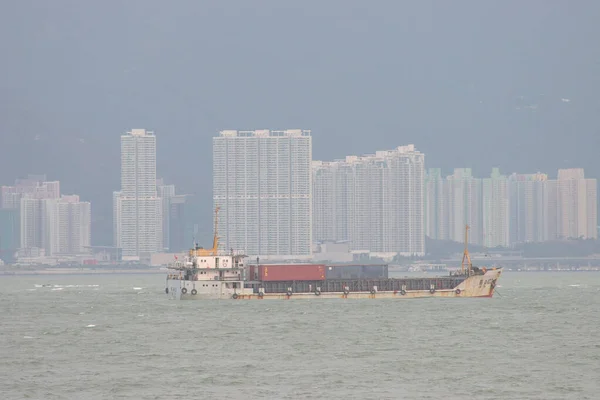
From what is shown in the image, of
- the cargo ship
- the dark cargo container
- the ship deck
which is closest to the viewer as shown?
the cargo ship

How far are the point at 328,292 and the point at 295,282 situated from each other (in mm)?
2677

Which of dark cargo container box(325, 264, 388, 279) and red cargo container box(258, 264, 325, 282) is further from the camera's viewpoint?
dark cargo container box(325, 264, 388, 279)

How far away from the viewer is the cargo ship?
111625 millimetres

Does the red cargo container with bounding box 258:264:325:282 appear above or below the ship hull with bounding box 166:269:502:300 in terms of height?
above

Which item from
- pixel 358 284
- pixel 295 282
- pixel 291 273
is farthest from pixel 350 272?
pixel 291 273

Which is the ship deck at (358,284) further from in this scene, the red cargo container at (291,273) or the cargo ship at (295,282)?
the red cargo container at (291,273)

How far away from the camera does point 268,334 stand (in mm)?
82750

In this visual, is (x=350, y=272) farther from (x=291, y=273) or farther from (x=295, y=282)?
(x=291, y=273)

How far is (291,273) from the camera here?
4483 inches

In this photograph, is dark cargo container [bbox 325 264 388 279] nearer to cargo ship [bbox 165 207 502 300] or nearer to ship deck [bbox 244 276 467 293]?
cargo ship [bbox 165 207 502 300]

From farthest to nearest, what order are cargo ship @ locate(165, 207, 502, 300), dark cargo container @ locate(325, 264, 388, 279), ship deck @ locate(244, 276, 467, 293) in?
1. dark cargo container @ locate(325, 264, 388, 279)
2. ship deck @ locate(244, 276, 467, 293)
3. cargo ship @ locate(165, 207, 502, 300)

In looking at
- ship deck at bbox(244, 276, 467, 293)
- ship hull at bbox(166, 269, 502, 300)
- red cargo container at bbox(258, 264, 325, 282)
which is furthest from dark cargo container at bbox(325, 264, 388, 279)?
red cargo container at bbox(258, 264, 325, 282)

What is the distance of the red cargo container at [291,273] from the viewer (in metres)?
113

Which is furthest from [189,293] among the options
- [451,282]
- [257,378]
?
[257,378]
